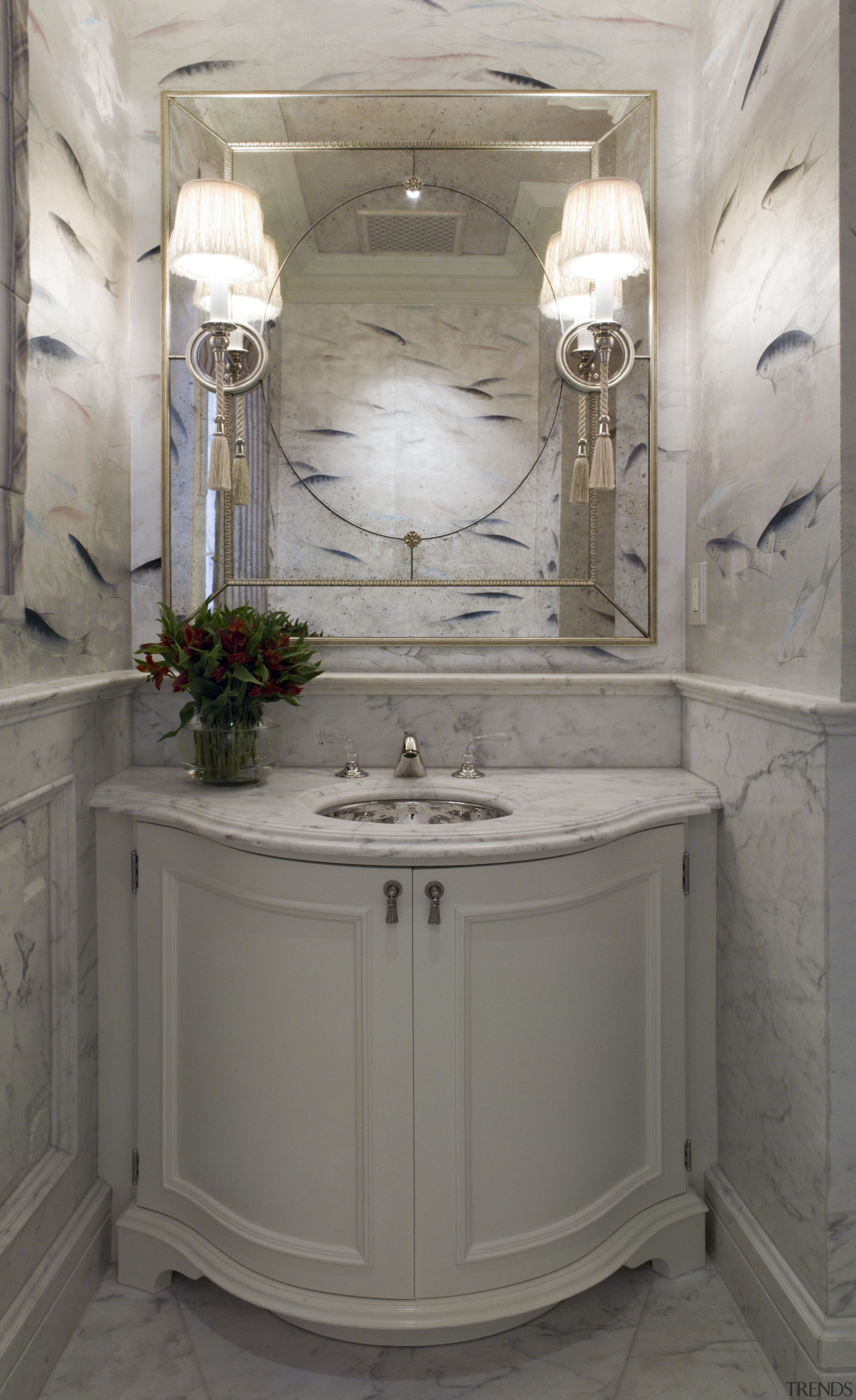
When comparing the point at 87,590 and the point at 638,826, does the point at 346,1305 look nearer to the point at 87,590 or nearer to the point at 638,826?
the point at 638,826

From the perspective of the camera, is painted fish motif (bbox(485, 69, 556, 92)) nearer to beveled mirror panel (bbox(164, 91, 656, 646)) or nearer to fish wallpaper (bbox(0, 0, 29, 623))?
beveled mirror panel (bbox(164, 91, 656, 646))

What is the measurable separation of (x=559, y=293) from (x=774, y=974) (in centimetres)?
140

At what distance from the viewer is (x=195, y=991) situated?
4.54 feet

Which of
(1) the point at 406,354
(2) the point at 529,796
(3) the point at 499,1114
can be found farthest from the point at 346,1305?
(1) the point at 406,354

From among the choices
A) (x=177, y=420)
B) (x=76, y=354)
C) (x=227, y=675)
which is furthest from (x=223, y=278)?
(x=227, y=675)

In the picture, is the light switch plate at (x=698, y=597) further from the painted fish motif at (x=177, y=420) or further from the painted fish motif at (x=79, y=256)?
the painted fish motif at (x=79, y=256)

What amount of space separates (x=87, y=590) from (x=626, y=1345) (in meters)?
1.56

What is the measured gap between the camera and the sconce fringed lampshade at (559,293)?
69.9 inches

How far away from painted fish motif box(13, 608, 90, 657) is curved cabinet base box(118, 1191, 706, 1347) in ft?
3.22

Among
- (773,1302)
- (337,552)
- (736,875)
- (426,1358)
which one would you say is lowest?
(426,1358)

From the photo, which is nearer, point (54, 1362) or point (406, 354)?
point (54, 1362)

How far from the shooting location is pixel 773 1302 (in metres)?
1.27

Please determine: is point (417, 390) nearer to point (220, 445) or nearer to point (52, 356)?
point (220, 445)

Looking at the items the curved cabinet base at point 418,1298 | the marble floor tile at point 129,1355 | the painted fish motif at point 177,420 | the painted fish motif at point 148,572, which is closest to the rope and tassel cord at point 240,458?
the painted fish motif at point 177,420
